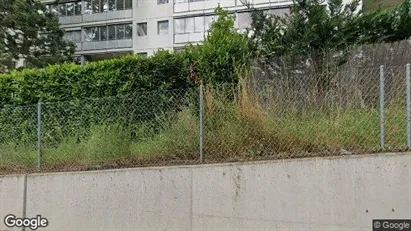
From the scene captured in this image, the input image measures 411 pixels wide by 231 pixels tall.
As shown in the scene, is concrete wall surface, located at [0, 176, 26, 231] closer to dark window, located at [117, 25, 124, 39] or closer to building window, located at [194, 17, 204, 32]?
building window, located at [194, 17, 204, 32]

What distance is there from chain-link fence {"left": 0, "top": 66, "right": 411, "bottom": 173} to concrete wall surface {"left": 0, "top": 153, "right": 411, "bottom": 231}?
0.34m

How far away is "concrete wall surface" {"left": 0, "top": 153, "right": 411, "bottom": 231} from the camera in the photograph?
4301 millimetres

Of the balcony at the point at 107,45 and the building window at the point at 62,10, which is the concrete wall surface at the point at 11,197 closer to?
the balcony at the point at 107,45

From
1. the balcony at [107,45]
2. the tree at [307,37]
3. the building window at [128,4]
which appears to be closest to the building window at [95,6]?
the building window at [128,4]

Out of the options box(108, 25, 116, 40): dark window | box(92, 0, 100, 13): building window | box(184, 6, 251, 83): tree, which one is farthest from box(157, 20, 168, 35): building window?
box(184, 6, 251, 83): tree

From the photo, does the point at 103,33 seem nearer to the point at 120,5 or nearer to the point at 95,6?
the point at 95,6

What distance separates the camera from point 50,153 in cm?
668

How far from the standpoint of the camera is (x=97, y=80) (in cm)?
842

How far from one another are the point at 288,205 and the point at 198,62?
4.16 meters

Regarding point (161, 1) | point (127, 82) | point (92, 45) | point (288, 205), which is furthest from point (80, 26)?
point (288, 205)

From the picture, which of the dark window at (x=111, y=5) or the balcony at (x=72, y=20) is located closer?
the dark window at (x=111, y=5)

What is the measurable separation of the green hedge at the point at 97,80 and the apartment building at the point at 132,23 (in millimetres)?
20591

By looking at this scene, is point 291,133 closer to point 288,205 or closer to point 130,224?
point 288,205

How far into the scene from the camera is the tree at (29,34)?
20.5m
